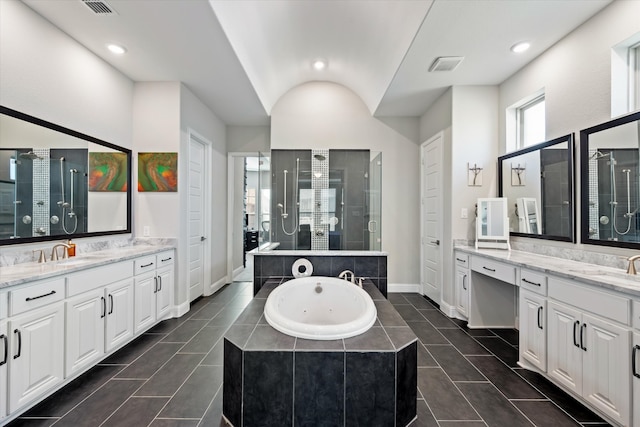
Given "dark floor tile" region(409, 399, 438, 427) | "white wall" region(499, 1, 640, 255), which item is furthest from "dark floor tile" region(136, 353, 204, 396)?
"white wall" region(499, 1, 640, 255)

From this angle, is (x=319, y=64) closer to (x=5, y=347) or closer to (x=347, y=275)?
(x=347, y=275)

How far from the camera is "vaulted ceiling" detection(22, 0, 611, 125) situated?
224cm

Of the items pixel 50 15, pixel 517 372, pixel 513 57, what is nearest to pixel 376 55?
pixel 513 57

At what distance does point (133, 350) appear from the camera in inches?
101

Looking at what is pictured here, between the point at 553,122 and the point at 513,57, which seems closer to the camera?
the point at 553,122

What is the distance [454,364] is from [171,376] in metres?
2.27

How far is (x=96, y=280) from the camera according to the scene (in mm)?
2217

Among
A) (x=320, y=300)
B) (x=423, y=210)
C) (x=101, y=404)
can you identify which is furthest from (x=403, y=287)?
(x=101, y=404)

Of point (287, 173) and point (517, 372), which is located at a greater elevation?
point (287, 173)

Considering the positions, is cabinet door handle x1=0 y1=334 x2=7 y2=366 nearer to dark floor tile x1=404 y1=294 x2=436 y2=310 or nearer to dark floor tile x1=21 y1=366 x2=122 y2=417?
dark floor tile x1=21 y1=366 x2=122 y2=417

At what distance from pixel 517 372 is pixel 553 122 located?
225 cm

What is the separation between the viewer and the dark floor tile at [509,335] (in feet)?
9.31

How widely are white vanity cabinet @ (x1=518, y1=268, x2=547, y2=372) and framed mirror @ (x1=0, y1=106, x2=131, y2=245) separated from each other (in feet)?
12.8

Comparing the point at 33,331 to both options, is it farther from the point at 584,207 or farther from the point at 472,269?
the point at 584,207
